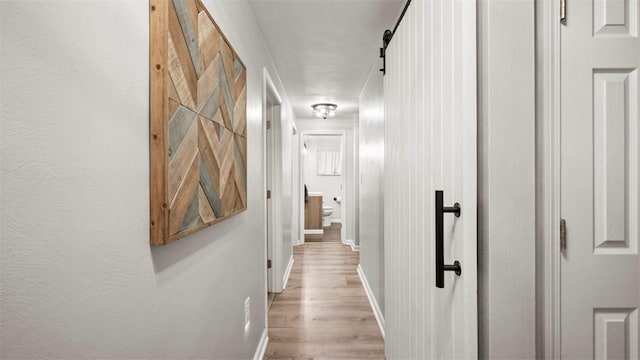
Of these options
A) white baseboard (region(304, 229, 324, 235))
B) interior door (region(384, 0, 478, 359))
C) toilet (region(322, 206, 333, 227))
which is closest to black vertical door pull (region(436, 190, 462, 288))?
interior door (region(384, 0, 478, 359))

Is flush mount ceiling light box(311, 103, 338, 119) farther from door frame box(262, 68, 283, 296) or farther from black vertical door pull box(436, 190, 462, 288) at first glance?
black vertical door pull box(436, 190, 462, 288)

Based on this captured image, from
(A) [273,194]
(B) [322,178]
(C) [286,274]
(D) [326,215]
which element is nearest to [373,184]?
(A) [273,194]

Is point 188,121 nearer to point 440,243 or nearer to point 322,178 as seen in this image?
point 440,243

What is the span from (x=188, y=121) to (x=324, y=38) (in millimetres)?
1844

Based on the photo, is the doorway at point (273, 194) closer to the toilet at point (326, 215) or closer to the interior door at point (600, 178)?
the interior door at point (600, 178)

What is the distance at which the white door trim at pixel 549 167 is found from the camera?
93cm

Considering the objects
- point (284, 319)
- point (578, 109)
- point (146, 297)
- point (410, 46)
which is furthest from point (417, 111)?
point (284, 319)

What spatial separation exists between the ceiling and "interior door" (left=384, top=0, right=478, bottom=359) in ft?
1.60

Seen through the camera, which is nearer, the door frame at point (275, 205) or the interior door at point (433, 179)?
the interior door at point (433, 179)

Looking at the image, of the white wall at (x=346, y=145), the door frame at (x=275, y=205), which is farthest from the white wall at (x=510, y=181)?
the white wall at (x=346, y=145)

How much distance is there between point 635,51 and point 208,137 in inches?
54.0

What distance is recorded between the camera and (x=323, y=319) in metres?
2.77

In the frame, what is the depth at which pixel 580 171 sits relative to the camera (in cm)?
93

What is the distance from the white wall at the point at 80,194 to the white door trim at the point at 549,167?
112cm
